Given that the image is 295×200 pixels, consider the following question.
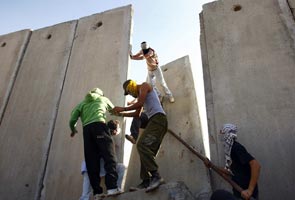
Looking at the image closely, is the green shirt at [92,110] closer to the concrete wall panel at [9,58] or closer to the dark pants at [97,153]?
the dark pants at [97,153]

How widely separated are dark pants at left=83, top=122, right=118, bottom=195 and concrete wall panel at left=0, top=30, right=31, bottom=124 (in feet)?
11.1

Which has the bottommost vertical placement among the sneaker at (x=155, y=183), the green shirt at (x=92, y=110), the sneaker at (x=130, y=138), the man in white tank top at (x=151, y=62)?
the sneaker at (x=155, y=183)

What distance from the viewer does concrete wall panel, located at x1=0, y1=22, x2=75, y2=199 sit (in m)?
6.62

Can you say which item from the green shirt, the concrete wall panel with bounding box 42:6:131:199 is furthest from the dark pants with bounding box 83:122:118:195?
the concrete wall panel with bounding box 42:6:131:199

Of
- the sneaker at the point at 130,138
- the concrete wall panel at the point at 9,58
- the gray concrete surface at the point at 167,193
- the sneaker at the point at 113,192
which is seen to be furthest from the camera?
the concrete wall panel at the point at 9,58

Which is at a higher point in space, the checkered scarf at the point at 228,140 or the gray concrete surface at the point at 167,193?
the checkered scarf at the point at 228,140

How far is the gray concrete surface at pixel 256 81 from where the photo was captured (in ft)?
17.4

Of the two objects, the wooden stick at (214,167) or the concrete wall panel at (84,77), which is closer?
the wooden stick at (214,167)

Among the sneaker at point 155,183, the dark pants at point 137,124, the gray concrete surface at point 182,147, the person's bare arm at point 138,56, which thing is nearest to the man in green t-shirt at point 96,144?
the sneaker at point 155,183

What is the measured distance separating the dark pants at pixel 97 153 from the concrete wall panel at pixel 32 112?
183cm

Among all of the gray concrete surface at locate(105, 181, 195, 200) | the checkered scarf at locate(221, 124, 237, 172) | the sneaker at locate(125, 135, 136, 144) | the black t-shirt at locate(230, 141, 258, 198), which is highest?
the sneaker at locate(125, 135, 136, 144)

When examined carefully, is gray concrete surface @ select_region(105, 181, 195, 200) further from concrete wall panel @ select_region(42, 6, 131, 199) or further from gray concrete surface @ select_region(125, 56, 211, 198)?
concrete wall panel @ select_region(42, 6, 131, 199)

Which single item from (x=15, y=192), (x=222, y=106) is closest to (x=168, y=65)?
(x=222, y=106)

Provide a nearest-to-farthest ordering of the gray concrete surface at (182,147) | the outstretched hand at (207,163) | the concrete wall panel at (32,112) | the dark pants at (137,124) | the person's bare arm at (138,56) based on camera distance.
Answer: the outstretched hand at (207,163) < the gray concrete surface at (182,147) < the dark pants at (137,124) < the concrete wall panel at (32,112) < the person's bare arm at (138,56)
